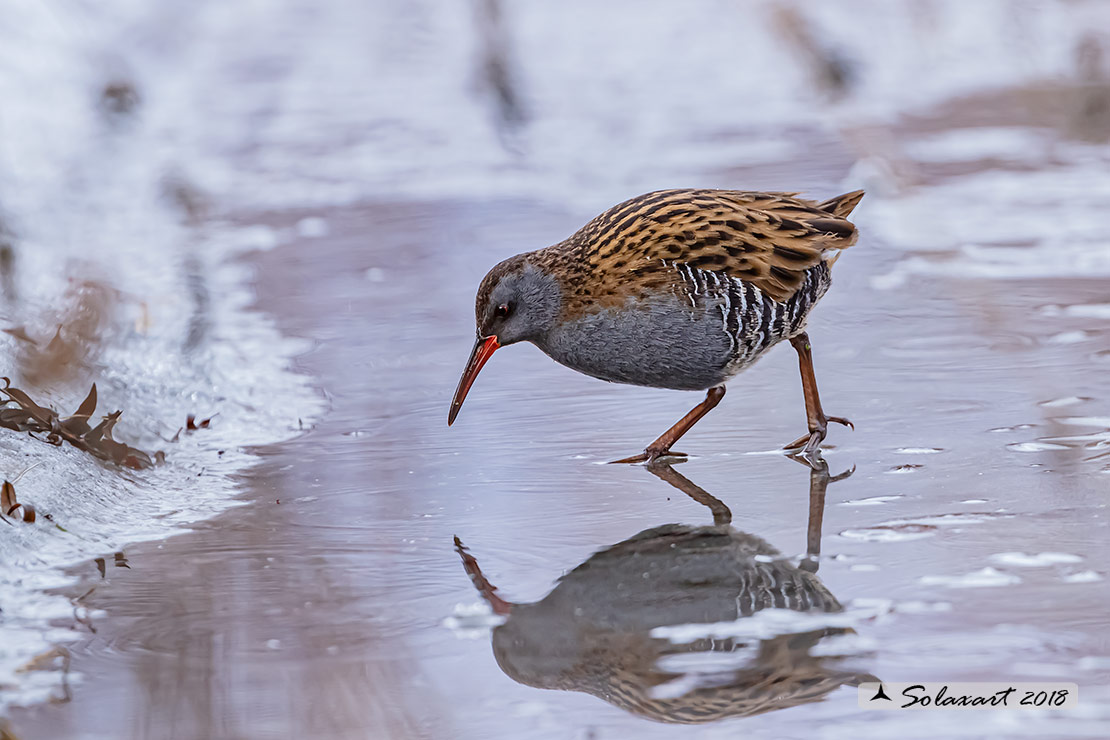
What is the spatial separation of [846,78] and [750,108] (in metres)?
0.89

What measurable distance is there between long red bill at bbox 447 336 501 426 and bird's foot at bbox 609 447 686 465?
52cm

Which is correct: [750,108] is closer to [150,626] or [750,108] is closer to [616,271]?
[616,271]

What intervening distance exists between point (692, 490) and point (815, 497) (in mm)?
359

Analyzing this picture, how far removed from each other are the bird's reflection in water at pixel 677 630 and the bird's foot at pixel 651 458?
0.56 m

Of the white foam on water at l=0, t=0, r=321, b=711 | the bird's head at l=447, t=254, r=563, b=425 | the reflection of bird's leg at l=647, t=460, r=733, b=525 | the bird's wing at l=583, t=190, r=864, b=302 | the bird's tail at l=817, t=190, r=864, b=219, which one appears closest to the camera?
the white foam on water at l=0, t=0, r=321, b=711

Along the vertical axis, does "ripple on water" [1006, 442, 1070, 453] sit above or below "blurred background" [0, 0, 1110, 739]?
below

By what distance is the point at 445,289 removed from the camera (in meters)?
6.38

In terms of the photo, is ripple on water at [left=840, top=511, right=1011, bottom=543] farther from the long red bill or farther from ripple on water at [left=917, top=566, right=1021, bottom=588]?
the long red bill

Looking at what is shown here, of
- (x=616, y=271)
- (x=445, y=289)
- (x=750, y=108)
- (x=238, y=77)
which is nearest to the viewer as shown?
(x=616, y=271)

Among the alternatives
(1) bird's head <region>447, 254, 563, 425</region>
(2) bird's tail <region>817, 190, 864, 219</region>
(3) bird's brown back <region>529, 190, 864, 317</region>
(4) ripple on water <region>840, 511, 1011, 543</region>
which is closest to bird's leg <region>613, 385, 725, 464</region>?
(3) bird's brown back <region>529, 190, 864, 317</region>

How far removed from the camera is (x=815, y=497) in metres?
3.99

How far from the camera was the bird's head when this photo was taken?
15.2 ft

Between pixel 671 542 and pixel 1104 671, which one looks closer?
pixel 1104 671

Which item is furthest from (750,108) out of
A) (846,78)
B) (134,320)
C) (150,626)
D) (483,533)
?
(150,626)
